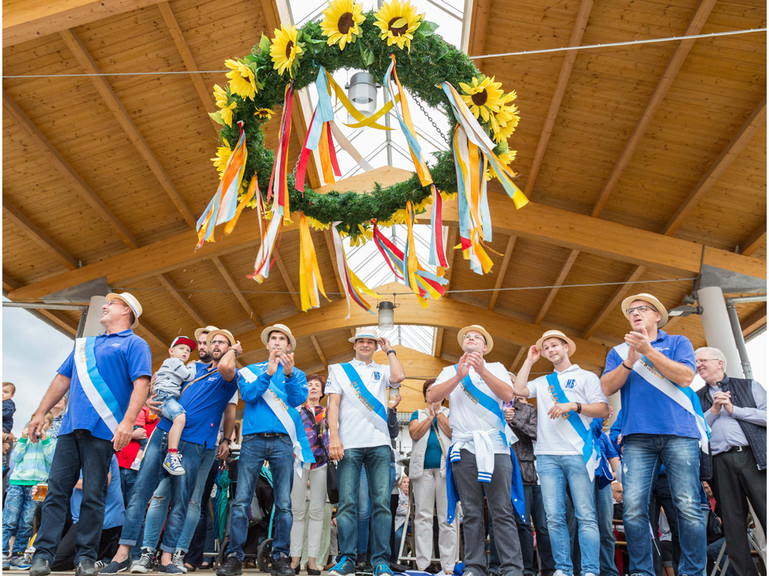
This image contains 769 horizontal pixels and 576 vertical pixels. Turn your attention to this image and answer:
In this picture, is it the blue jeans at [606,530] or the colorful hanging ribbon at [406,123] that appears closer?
the blue jeans at [606,530]

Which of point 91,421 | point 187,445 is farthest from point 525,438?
point 91,421

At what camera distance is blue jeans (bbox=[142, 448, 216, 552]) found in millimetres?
3541

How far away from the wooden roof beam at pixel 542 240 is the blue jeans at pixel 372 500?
231 inches

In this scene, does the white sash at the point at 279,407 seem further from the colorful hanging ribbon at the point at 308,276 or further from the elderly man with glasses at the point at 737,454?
the elderly man with glasses at the point at 737,454

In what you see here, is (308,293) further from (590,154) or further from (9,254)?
(9,254)

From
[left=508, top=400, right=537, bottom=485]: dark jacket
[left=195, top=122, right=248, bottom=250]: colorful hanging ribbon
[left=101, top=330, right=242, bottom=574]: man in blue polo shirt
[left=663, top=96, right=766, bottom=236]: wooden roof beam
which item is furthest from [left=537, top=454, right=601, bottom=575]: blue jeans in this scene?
[left=663, top=96, right=766, bottom=236]: wooden roof beam

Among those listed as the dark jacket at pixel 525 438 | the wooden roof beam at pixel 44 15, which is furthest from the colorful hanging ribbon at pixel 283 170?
the wooden roof beam at pixel 44 15

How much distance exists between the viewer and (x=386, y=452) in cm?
364

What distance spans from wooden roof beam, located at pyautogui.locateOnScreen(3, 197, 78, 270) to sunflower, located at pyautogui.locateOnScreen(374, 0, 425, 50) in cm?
653

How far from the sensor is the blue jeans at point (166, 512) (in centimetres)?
354

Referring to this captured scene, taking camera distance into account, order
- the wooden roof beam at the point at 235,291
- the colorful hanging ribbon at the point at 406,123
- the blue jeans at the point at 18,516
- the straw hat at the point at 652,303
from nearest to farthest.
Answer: the straw hat at the point at 652,303 → the colorful hanging ribbon at the point at 406,123 → the blue jeans at the point at 18,516 → the wooden roof beam at the point at 235,291

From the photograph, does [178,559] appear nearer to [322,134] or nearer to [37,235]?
[322,134]

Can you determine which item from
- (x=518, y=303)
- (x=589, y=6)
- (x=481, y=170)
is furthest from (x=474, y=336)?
(x=518, y=303)

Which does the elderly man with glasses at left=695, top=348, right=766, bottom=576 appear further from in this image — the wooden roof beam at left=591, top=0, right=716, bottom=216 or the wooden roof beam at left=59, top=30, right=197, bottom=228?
the wooden roof beam at left=59, top=30, right=197, bottom=228
